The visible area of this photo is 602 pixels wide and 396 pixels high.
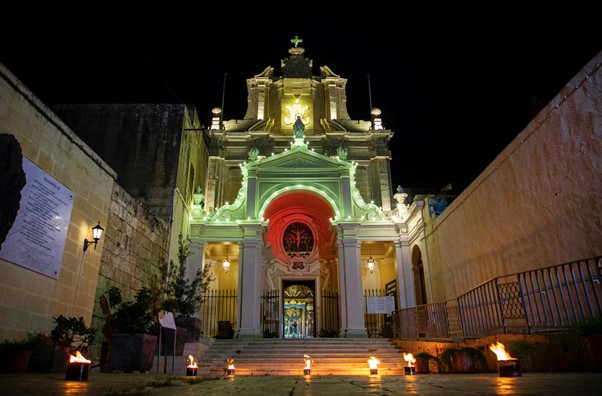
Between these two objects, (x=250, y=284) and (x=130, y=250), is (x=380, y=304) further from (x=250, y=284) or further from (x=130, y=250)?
(x=130, y=250)

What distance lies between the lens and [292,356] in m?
12.2

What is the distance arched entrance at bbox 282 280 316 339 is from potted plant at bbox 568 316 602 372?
45.1 feet

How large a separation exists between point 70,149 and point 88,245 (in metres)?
2.33

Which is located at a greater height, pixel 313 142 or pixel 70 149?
pixel 313 142

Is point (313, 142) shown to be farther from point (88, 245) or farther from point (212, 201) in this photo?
point (88, 245)

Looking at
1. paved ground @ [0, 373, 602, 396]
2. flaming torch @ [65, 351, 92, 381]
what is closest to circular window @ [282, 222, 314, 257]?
flaming torch @ [65, 351, 92, 381]

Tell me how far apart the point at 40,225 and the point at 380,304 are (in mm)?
12255

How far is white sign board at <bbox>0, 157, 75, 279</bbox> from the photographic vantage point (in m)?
7.29

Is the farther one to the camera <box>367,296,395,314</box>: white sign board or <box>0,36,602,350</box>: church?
<box>367,296,395,314</box>: white sign board

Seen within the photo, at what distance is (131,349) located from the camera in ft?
28.0

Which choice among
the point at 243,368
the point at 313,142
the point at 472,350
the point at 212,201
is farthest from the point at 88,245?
the point at 313,142

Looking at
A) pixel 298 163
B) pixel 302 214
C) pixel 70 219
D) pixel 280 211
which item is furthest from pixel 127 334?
pixel 302 214

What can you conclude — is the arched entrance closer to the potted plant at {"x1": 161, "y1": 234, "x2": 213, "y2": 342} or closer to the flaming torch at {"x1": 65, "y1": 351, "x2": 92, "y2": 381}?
the potted plant at {"x1": 161, "y1": 234, "x2": 213, "y2": 342}

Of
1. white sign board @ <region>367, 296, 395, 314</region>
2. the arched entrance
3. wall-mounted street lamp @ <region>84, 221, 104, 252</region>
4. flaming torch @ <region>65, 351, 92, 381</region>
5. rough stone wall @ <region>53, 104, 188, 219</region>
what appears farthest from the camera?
the arched entrance
